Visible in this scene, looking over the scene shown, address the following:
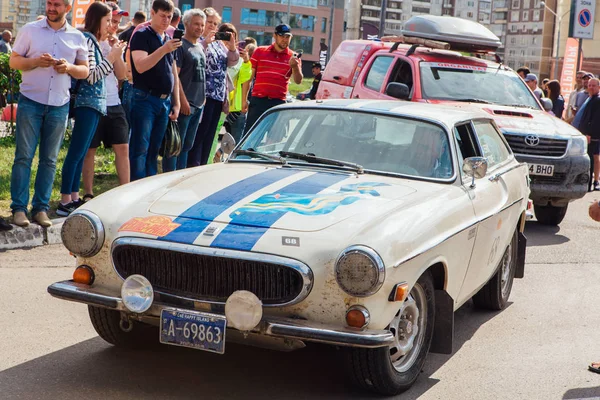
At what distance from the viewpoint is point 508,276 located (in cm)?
717

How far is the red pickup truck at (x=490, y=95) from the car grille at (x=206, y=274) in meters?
6.27

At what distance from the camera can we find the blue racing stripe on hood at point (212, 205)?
4707 millimetres

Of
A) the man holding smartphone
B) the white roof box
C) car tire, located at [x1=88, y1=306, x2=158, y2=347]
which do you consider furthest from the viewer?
the white roof box

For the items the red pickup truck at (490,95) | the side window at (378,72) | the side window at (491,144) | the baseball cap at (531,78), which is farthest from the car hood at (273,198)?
the baseball cap at (531,78)

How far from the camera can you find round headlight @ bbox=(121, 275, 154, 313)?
15.2 feet

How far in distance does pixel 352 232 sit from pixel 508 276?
2889 mm

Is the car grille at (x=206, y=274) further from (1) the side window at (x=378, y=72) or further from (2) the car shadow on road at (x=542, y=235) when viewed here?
(1) the side window at (x=378, y=72)

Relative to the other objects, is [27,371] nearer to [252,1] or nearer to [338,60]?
[338,60]

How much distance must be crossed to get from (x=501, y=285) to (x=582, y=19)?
25.8 metres

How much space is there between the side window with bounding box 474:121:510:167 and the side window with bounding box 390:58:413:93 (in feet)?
15.5

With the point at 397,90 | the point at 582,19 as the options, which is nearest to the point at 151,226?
the point at 397,90

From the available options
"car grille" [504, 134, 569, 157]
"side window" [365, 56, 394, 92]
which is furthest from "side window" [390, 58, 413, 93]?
"car grille" [504, 134, 569, 157]

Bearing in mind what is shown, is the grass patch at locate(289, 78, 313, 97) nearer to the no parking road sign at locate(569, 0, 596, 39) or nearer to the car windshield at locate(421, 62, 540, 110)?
the no parking road sign at locate(569, 0, 596, 39)

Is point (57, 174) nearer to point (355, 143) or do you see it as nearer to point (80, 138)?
point (80, 138)
